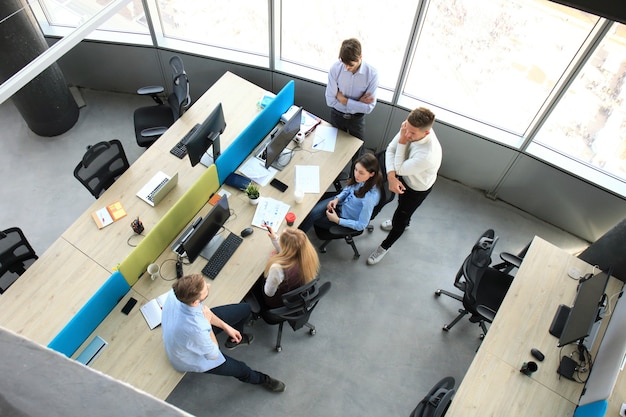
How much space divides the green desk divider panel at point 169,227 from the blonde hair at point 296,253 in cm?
91

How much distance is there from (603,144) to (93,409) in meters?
4.97

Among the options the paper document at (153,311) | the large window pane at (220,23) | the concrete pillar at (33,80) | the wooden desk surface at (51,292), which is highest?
the large window pane at (220,23)

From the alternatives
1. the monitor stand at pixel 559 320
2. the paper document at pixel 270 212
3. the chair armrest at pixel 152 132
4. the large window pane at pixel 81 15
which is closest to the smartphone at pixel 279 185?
the paper document at pixel 270 212

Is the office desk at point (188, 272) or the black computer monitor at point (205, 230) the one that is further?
the black computer monitor at point (205, 230)

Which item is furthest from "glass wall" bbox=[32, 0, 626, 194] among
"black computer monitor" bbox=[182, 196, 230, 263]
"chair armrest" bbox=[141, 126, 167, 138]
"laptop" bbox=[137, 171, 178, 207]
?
"black computer monitor" bbox=[182, 196, 230, 263]

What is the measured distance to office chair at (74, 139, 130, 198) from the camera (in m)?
3.73

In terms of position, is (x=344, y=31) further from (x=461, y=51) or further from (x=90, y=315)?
(x=90, y=315)

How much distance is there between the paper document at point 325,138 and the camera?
14.1 ft

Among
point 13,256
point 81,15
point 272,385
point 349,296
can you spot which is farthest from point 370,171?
point 81,15

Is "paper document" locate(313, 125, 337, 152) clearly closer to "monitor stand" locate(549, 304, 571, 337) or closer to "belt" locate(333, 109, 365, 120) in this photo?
"belt" locate(333, 109, 365, 120)

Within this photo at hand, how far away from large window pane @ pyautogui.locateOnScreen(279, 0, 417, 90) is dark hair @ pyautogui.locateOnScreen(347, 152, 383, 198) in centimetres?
154

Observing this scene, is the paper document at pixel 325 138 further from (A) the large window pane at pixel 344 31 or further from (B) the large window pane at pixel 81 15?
(B) the large window pane at pixel 81 15

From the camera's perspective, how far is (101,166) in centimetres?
385

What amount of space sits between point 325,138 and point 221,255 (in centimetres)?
165
